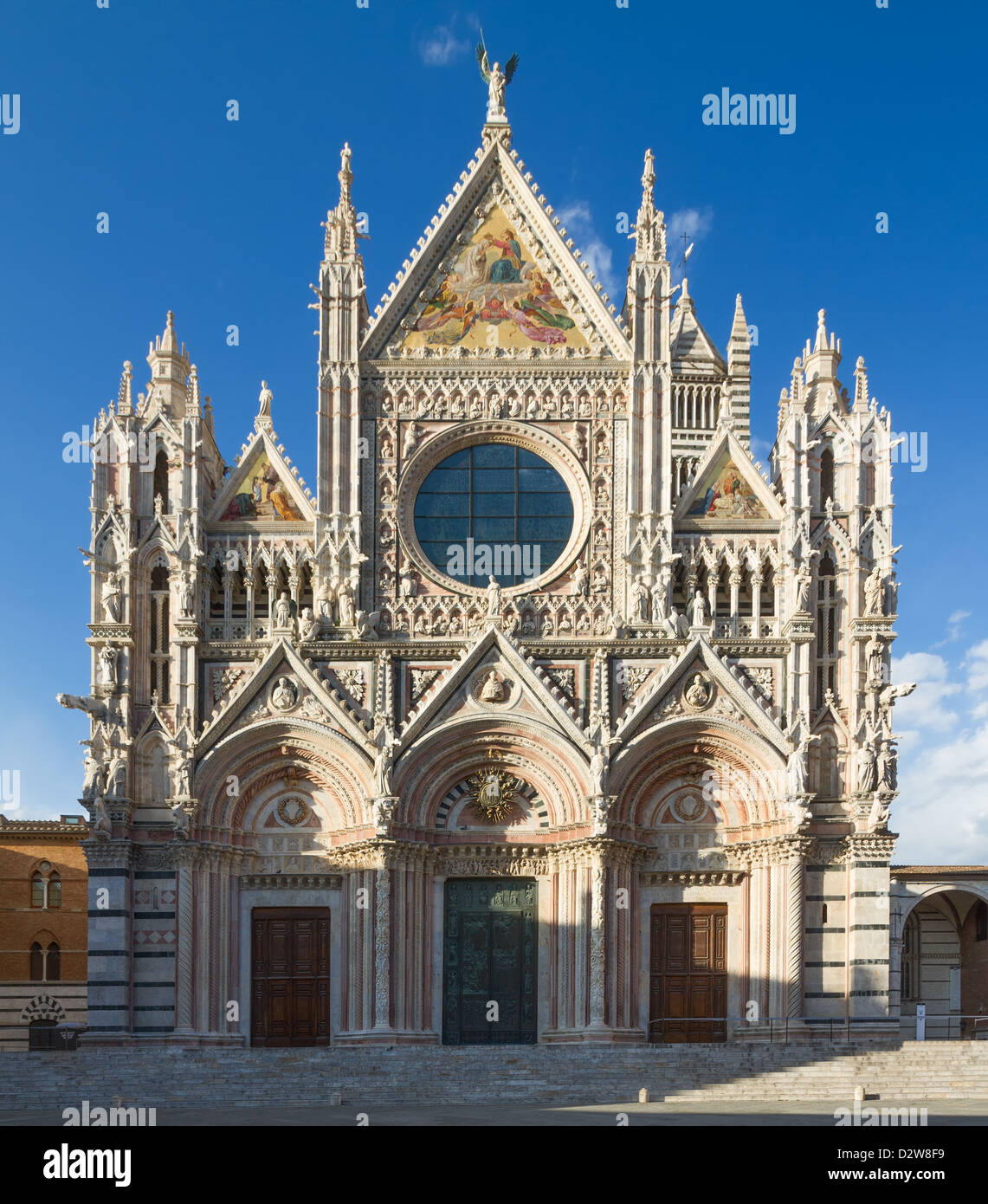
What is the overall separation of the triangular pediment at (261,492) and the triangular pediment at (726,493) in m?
8.40

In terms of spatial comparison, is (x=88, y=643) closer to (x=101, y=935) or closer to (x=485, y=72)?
(x=101, y=935)

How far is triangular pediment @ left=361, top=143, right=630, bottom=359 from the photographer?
113 ft

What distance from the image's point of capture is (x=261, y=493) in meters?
34.1

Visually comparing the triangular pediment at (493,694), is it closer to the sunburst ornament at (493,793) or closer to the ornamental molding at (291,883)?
the sunburst ornament at (493,793)

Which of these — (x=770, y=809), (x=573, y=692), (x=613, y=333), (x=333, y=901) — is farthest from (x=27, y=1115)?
(x=613, y=333)

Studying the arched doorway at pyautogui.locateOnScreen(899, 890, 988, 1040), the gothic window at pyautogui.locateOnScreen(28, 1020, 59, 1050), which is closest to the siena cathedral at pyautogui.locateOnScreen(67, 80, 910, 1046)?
the gothic window at pyautogui.locateOnScreen(28, 1020, 59, 1050)

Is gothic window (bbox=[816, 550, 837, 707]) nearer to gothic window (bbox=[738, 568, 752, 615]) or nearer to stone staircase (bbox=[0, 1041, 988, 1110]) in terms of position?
gothic window (bbox=[738, 568, 752, 615])

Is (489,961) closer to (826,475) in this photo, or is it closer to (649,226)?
(826,475)

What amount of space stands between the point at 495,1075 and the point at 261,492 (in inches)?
539

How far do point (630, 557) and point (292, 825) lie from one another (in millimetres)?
9262

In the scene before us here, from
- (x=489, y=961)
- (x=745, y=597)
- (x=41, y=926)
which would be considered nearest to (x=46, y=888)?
(x=41, y=926)

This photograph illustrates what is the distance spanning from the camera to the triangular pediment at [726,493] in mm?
33688

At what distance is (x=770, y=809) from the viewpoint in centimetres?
3216

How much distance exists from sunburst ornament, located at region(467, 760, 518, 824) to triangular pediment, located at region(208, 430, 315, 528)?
6.77m
